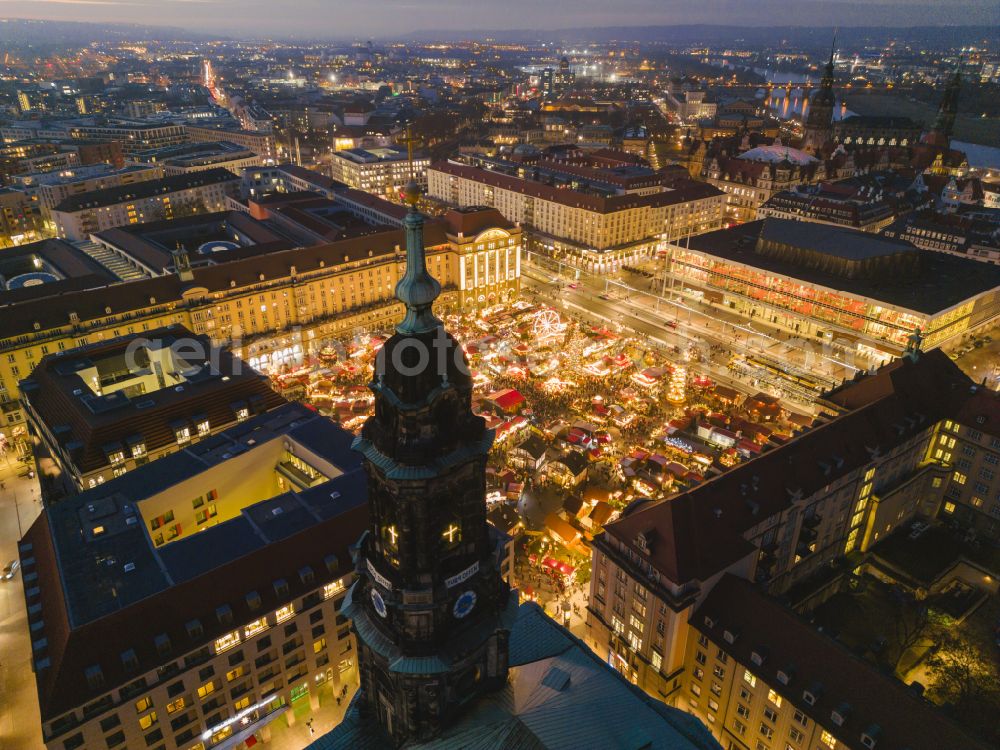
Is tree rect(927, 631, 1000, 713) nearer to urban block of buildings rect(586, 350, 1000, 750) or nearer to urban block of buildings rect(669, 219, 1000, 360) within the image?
urban block of buildings rect(586, 350, 1000, 750)

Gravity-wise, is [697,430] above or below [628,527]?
below

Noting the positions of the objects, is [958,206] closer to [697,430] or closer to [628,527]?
[697,430]

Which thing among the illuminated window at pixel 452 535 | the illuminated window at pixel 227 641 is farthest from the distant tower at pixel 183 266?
the illuminated window at pixel 452 535

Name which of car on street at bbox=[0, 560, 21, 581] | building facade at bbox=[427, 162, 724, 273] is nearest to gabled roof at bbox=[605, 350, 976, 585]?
car on street at bbox=[0, 560, 21, 581]

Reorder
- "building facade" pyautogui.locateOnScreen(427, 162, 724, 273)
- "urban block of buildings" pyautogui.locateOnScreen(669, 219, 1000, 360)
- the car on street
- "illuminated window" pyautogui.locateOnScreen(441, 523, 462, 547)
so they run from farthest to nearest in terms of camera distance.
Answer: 1. "building facade" pyautogui.locateOnScreen(427, 162, 724, 273)
2. "urban block of buildings" pyautogui.locateOnScreen(669, 219, 1000, 360)
3. the car on street
4. "illuminated window" pyautogui.locateOnScreen(441, 523, 462, 547)

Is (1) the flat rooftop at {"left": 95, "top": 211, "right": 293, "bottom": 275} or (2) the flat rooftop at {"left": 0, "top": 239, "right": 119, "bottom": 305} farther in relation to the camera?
(1) the flat rooftop at {"left": 95, "top": 211, "right": 293, "bottom": 275}

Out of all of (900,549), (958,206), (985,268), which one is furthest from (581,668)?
(958,206)

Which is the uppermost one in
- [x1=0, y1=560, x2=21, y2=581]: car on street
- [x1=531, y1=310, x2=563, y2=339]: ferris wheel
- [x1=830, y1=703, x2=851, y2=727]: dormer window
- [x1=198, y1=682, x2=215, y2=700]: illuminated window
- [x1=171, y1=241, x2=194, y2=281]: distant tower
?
[x1=171, y1=241, x2=194, y2=281]: distant tower

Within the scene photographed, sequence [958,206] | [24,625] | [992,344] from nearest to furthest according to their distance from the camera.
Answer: [24,625], [992,344], [958,206]
